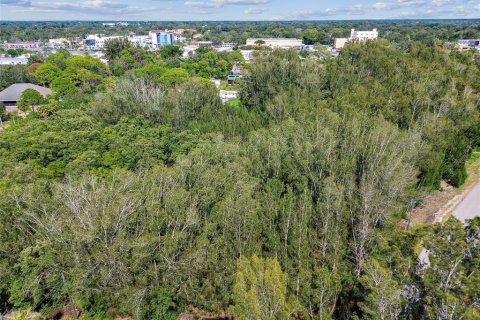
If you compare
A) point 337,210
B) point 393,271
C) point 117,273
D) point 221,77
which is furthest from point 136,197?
point 221,77

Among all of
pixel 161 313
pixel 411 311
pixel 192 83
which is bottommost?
pixel 161 313

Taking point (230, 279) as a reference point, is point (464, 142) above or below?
above

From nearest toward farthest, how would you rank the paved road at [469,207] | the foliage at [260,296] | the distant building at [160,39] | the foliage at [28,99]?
the foliage at [260,296] < the paved road at [469,207] < the foliage at [28,99] < the distant building at [160,39]

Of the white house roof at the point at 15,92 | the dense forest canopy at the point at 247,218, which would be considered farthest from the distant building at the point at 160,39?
the dense forest canopy at the point at 247,218

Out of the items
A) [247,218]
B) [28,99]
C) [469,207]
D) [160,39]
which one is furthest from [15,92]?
[160,39]

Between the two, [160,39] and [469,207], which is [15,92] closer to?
[469,207]

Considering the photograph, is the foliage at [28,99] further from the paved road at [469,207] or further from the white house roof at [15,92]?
the paved road at [469,207]

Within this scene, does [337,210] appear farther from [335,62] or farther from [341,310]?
[335,62]
